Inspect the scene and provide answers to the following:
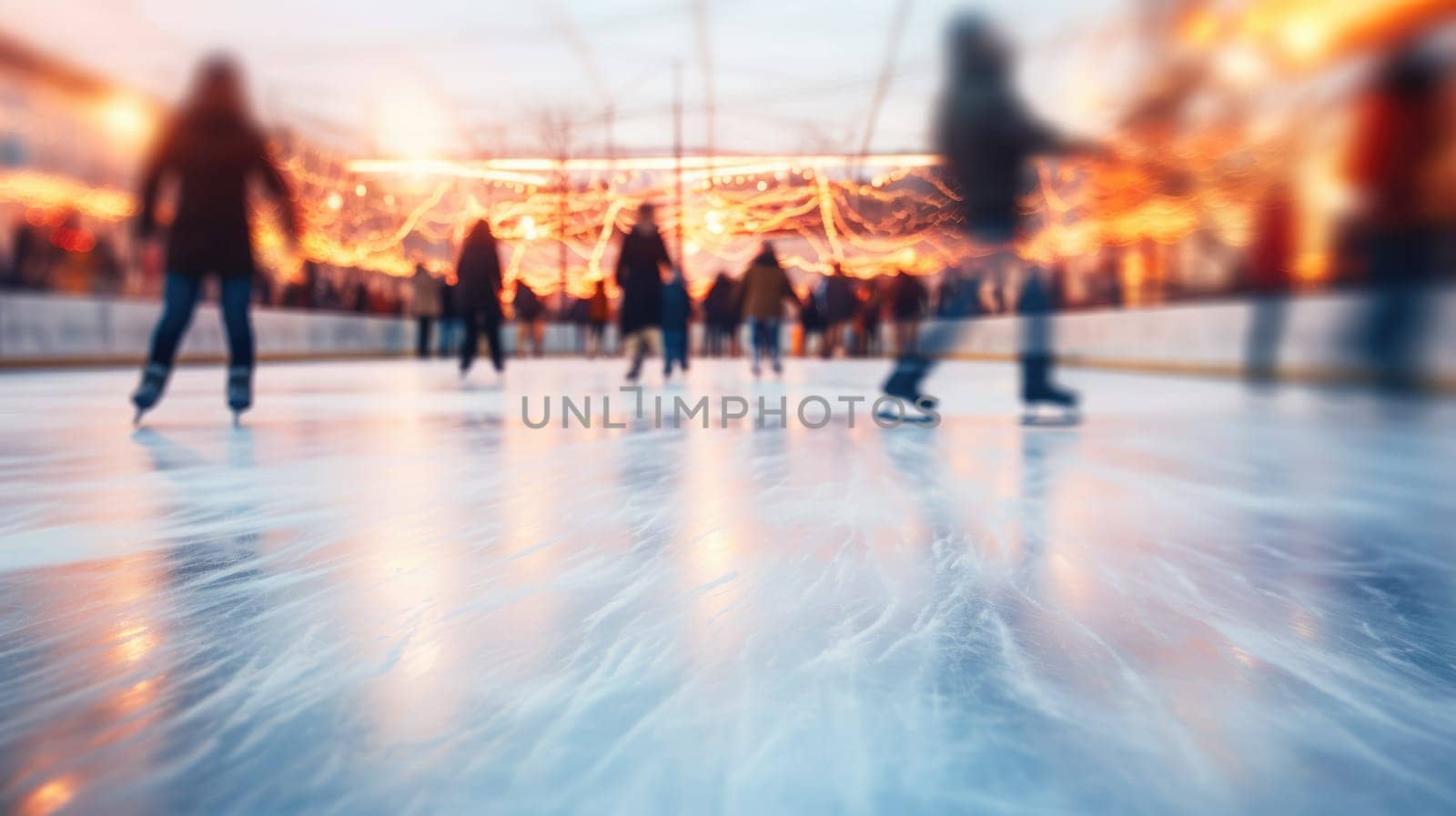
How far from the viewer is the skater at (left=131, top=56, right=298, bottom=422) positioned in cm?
451

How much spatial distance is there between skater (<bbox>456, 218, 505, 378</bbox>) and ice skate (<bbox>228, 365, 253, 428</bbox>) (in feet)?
16.5

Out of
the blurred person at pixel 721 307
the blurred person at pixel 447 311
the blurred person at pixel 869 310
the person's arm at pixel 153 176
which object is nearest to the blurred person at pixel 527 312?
the blurred person at pixel 447 311

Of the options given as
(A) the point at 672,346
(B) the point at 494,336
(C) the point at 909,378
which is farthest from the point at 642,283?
(C) the point at 909,378

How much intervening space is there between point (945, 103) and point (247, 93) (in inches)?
118

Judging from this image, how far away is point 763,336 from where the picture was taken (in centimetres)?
1216

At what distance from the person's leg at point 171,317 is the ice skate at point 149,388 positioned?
34 millimetres

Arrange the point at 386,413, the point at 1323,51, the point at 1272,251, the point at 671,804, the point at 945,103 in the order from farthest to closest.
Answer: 1. the point at 1272,251
2. the point at 1323,51
3. the point at 386,413
4. the point at 945,103
5. the point at 671,804

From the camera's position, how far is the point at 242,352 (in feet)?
15.4

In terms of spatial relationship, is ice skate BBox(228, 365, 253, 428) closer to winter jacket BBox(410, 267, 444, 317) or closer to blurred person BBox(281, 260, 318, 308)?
blurred person BBox(281, 260, 318, 308)

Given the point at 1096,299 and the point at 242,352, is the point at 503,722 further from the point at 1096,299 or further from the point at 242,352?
the point at 1096,299

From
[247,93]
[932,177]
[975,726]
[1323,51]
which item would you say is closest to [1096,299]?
[1323,51]

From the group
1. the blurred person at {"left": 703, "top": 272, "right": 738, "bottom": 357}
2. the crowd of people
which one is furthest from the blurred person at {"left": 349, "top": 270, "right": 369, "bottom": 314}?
the blurred person at {"left": 703, "top": 272, "right": 738, "bottom": 357}

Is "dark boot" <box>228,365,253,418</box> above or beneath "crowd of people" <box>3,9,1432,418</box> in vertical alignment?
beneath

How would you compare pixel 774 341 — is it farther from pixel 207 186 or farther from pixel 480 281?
pixel 207 186
